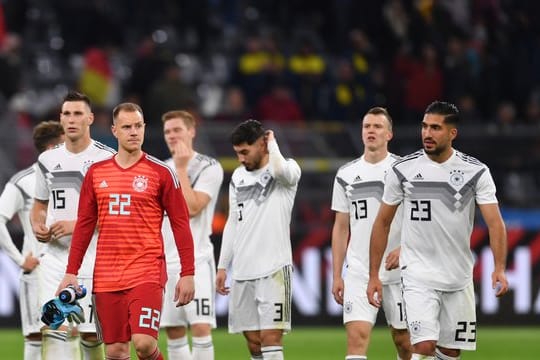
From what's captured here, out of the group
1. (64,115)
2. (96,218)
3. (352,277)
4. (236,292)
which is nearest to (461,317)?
(352,277)

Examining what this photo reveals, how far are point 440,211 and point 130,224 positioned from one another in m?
2.45

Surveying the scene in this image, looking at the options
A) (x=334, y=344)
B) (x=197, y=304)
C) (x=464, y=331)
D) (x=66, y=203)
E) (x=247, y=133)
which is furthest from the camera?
(x=334, y=344)

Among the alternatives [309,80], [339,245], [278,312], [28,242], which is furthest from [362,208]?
[309,80]

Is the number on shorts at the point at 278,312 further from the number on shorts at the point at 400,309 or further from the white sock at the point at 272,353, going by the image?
the number on shorts at the point at 400,309

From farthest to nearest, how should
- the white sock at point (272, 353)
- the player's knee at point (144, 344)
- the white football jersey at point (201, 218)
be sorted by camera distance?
the white football jersey at point (201, 218) → the white sock at point (272, 353) → the player's knee at point (144, 344)

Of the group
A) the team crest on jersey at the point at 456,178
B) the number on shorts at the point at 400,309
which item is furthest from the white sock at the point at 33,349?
the team crest on jersey at the point at 456,178

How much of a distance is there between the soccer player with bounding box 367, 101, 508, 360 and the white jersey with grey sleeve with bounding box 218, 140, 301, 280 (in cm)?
135

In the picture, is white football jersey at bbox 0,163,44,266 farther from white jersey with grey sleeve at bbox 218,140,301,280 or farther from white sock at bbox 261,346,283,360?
white sock at bbox 261,346,283,360

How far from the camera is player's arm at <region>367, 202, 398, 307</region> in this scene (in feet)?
35.7

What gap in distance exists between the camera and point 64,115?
11.6 metres

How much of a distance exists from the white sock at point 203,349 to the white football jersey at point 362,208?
1550 millimetres

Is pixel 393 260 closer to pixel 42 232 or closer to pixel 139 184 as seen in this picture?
pixel 139 184

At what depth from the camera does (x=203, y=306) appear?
1281 centimetres

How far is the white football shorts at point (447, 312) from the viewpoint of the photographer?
1077 centimetres
